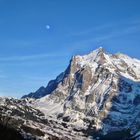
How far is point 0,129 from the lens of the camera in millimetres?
195250

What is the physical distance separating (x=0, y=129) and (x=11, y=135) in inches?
193

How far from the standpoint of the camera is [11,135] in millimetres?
196625
